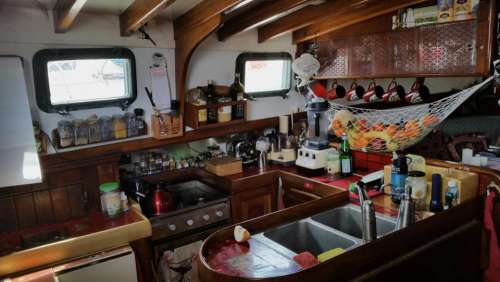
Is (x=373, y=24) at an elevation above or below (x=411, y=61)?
above

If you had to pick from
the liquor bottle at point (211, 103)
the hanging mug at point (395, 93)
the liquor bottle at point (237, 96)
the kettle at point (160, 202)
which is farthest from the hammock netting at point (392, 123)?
the kettle at point (160, 202)

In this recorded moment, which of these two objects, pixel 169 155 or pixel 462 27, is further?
pixel 169 155

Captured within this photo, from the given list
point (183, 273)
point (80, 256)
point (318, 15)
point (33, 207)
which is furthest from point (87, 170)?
point (318, 15)

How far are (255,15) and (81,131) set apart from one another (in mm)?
1568

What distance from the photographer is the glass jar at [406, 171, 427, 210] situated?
2209mm

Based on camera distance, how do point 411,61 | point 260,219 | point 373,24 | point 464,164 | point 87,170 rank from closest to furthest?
point 260,219, point 464,164, point 87,170, point 411,61, point 373,24

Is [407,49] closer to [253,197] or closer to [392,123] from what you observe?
[392,123]

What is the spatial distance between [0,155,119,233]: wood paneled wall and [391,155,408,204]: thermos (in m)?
1.94

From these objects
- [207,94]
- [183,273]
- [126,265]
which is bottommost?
[183,273]

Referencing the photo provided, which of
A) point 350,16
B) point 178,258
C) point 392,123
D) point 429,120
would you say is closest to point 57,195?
point 178,258

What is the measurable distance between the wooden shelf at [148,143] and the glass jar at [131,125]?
64 millimetres

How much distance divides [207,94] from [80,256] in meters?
1.64

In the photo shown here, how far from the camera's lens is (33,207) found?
8.30ft

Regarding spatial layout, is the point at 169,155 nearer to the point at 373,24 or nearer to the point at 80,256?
the point at 80,256
